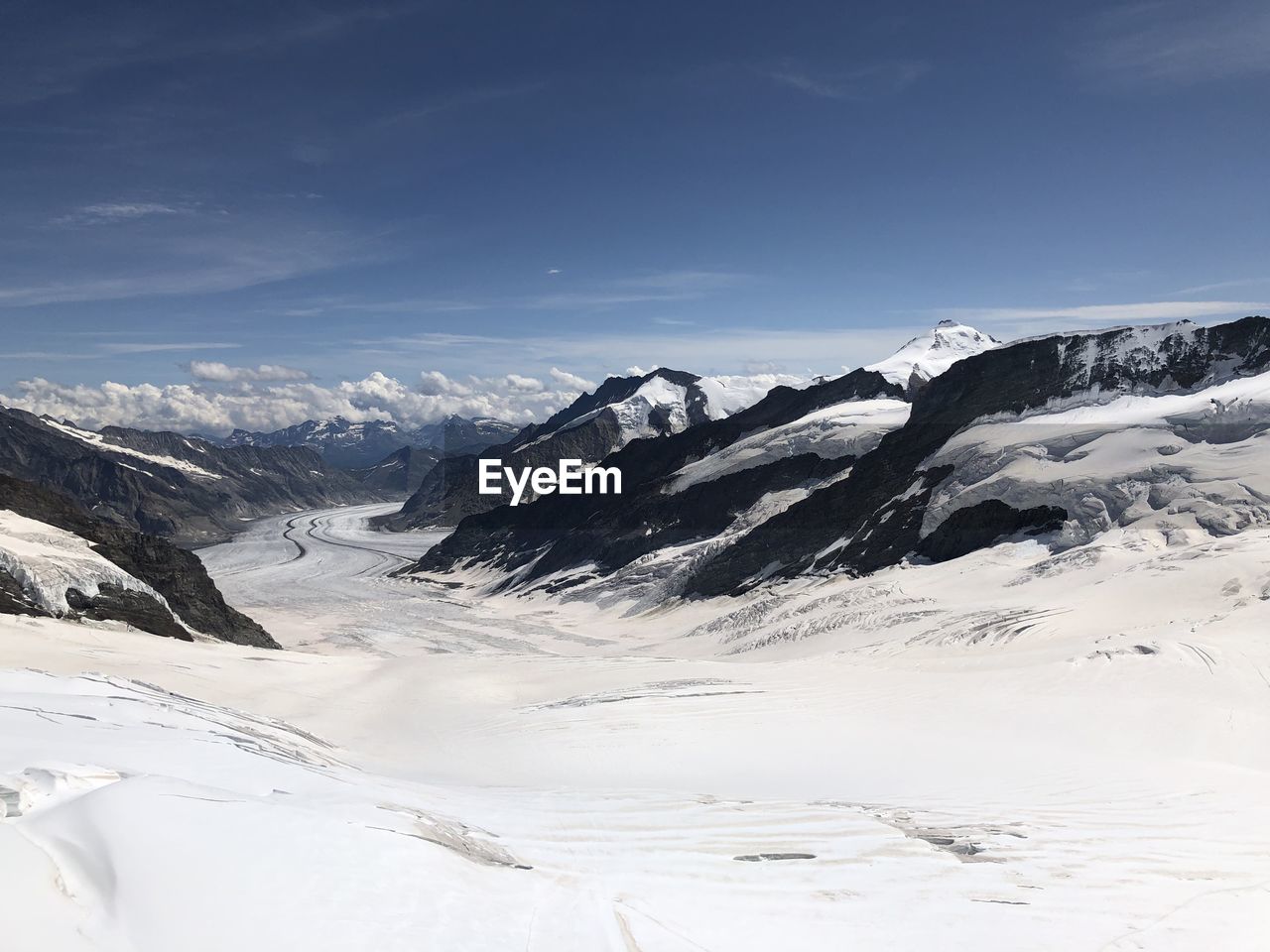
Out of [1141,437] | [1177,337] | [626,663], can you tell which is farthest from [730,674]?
[1177,337]

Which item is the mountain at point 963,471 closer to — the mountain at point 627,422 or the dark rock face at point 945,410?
the dark rock face at point 945,410

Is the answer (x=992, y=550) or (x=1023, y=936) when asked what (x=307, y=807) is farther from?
(x=992, y=550)

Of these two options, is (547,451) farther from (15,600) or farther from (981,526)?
(15,600)

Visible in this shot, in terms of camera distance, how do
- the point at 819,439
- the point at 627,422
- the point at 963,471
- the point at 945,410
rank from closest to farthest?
the point at 963,471 → the point at 945,410 → the point at 819,439 → the point at 627,422

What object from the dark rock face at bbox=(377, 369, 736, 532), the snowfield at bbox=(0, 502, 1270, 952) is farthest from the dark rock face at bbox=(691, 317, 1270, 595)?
the dark rock face at bbox=(377, 369, 736, 532)

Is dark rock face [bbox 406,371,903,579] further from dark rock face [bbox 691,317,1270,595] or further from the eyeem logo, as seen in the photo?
dark rock face [bbox 691,317,1270,595]

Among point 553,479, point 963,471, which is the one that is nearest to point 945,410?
point 963,471
